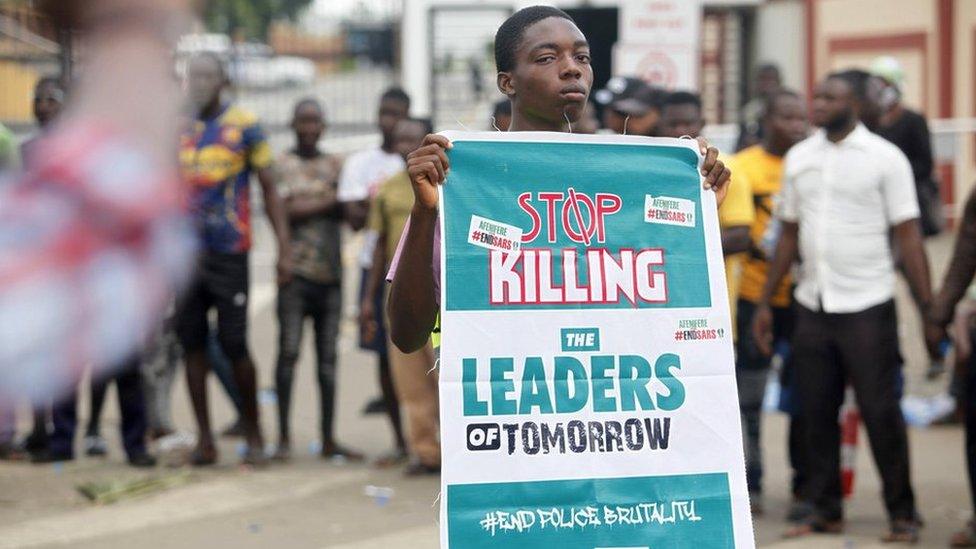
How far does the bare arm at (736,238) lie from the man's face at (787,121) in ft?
3.20

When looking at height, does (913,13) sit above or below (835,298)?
above

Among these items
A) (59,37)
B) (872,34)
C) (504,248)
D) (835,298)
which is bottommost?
(835,298)

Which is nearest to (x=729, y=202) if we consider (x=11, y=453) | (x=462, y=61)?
(x=11, y=453)

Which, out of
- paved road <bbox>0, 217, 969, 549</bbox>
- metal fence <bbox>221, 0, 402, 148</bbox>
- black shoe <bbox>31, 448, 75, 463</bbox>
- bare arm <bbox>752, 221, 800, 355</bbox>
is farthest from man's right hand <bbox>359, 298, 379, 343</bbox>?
metal fence <bbox>221, 0, 402, 148</bbox>

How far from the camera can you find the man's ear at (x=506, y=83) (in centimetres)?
410

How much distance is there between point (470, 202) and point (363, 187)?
18.8 ft

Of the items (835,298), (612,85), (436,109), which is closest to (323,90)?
(436,109)

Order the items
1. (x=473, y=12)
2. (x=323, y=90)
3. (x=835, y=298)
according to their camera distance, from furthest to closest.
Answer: (x=323, y=90)
(x=473, y=12)
(x=835, y=298)

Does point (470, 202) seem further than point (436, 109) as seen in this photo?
No

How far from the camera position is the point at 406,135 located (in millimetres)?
8898

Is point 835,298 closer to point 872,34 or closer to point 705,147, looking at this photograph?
point 705,147

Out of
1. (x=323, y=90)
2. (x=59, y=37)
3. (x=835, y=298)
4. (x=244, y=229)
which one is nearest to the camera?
(x=59, y=37)

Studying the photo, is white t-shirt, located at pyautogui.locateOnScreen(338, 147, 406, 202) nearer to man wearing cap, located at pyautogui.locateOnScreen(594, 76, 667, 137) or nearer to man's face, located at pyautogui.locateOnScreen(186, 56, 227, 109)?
man's face, located at pyautogui.locateOnScreen(186, 56, 227, 109)

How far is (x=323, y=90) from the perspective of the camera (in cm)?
2547
